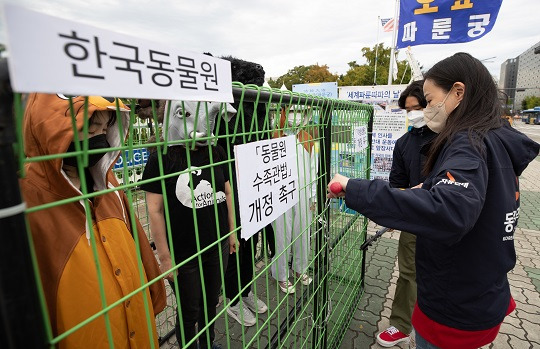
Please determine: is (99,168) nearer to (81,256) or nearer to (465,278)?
(81,256)

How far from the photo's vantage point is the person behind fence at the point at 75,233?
2.94 ft

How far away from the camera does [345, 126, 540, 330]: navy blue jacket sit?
3.55 feet

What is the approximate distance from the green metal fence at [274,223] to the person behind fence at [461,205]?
17.0 inches

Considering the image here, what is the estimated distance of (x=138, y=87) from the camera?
0.61 metres

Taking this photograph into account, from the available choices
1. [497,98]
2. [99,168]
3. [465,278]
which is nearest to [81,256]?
[99,168]

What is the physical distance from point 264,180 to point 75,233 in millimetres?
699

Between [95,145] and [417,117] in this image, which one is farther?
[417,117]

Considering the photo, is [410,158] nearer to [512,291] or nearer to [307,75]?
[512,291]

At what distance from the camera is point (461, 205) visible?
106 cm

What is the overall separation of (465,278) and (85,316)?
1611 mm

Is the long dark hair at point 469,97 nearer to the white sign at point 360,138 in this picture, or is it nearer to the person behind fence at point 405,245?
the person behind fence at point 405,245

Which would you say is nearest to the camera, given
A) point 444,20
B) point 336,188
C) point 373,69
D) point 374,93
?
point 336,188

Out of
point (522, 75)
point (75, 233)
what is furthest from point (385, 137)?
point (522, 75)

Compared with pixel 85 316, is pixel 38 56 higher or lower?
higher
